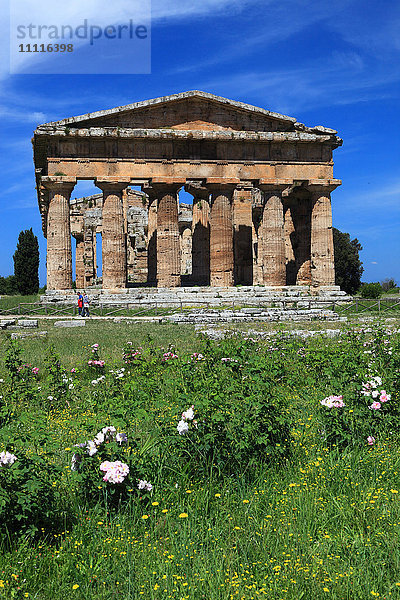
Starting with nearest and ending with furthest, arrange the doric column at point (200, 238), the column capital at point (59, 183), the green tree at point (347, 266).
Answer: the column capital at point (59, 183), the doric column at point (200, 238), the green tree at point (347, 266)

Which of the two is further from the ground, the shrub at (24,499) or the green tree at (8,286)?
the green tree at (8,286)

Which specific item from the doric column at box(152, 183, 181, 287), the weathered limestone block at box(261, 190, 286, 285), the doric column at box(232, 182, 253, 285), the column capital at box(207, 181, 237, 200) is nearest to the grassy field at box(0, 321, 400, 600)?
the doric column at box(152, 183, 181, 287)

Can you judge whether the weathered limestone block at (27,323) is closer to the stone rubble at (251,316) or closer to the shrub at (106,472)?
the stone rubble at (251,316)

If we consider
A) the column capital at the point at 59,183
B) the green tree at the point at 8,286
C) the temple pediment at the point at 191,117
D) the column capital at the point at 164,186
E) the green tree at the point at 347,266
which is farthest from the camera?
the green tree at the point at 8,286

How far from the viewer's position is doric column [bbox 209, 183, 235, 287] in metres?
32.4

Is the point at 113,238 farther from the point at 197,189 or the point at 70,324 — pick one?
the point at 70,324

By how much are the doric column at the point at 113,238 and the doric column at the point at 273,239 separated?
8.81 metres

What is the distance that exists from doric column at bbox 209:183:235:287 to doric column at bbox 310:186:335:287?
5354mm

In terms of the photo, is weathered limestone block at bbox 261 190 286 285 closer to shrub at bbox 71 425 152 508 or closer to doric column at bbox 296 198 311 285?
doric column at bbox 296 198 311 285

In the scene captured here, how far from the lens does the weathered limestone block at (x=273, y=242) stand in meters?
33.1

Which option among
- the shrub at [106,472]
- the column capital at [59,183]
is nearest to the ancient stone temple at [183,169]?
the column capital at [59,183]

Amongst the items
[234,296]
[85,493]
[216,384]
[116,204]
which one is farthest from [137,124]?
[85,493]

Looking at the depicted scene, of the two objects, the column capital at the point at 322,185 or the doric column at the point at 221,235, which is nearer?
the doric column at the point at 221,235

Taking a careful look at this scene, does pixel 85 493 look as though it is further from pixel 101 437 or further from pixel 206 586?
pixel 206 586
